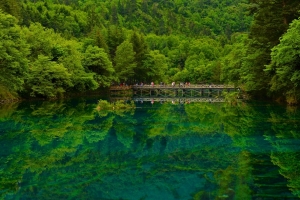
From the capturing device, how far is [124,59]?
7562 cm

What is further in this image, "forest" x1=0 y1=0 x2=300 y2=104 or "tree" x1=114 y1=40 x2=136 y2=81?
"tree" x1=114 y1=40 x2=136 y2=81

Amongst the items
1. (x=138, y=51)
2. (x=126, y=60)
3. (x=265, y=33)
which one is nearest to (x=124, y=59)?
(x=126, y=60)

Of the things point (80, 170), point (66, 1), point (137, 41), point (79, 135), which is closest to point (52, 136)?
point (79, 135)

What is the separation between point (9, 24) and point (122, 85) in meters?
39.8

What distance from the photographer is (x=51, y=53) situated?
187 ft

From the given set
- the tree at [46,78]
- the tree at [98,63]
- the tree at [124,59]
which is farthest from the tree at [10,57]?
the tree at [124,59]

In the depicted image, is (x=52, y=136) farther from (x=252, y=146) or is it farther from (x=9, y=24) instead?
(x=9, y=24)

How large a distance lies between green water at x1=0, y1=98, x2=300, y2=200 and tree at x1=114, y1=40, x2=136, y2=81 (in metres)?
49.5

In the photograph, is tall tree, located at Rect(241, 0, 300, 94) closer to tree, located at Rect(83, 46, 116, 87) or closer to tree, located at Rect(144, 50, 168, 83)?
tree, located at Rect(83, 46, 116, 87)

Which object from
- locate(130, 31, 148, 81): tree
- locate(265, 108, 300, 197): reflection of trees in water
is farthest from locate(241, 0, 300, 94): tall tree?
locate(130, 31, 148, 81): tree

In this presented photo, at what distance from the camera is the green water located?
37.8 ft

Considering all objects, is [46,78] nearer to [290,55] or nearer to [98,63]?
[98,63]

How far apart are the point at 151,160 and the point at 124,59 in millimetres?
60872

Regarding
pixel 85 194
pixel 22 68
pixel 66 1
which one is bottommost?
pixel 85 194
